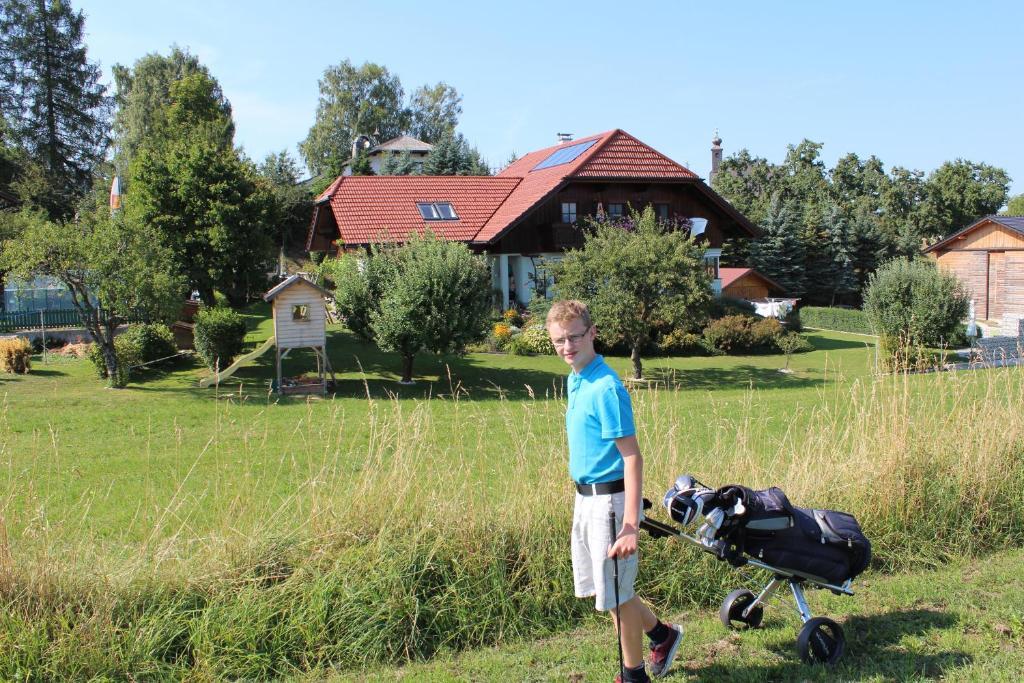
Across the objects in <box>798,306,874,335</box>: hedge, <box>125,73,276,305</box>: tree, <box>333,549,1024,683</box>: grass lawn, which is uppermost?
<box>125,73,276,305</box>: tree

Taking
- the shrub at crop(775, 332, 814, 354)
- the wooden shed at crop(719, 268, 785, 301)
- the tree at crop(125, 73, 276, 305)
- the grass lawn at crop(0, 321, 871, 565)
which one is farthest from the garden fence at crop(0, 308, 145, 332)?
the wooden shed at crop(719, 268, 785, 301)

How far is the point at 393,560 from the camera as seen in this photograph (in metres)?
4.86

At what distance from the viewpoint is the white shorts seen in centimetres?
393

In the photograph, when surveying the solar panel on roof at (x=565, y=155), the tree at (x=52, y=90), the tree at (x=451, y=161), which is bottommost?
the solar panel on roof at (x=565, y=155)

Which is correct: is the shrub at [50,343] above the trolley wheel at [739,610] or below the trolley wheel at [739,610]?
above

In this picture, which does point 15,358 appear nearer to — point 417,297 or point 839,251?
point 417,297

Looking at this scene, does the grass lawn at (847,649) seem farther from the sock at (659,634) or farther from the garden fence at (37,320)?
the garden fence at (37,320)

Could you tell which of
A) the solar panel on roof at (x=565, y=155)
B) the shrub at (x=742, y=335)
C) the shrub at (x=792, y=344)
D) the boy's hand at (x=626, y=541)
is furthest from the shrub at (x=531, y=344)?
the boy's hand at (x=626, y=541)

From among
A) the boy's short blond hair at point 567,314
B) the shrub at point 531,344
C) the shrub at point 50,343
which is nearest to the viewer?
the boy's short blond hair at point 567,314

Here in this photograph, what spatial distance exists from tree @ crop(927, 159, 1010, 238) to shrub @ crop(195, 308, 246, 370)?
5138cm

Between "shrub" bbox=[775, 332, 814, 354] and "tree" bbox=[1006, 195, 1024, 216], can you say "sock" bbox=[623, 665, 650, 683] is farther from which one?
"tree" bbox=[1006, 195, 1024, 216]

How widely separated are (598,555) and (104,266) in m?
15.1

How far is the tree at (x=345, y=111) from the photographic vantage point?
6281 cm

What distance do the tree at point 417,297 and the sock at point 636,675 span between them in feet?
44.8
